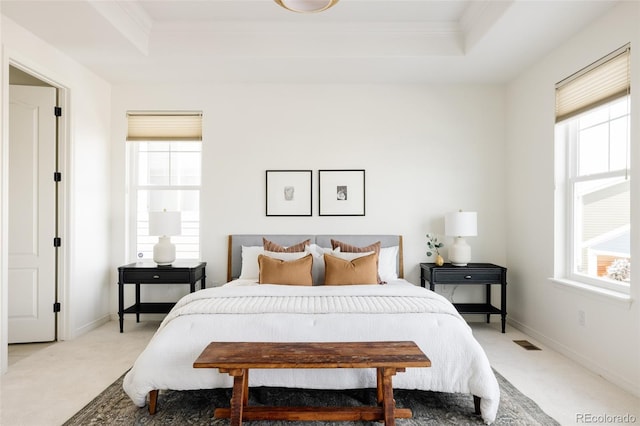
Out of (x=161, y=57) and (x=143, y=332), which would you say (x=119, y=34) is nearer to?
(x=161, y=57)

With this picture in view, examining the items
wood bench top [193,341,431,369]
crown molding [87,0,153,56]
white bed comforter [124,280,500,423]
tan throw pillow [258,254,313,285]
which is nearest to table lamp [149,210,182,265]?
tan throw pillow [258,254,313,285]

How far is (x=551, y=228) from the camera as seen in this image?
11.7 feet

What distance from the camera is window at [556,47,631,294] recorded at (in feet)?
9.34

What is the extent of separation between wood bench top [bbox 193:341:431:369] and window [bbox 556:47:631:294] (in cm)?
197

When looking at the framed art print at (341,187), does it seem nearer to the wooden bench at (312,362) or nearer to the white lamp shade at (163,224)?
the white lamp shade at (163,224)

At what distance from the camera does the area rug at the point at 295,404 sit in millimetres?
2221

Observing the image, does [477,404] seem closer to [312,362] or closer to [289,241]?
[312,362]

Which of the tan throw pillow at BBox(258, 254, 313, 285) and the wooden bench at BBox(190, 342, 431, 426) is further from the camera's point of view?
the tan throw pillow at BBox(258, 254, 313, 285)

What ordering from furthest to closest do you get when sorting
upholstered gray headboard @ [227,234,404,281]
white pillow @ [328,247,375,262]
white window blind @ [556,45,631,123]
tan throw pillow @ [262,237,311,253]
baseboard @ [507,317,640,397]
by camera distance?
upholstered gray headboard @ [227,234,404,281], tan throw pillow @ [262,237,311,253], white pillow @ [328,247,375,262], white window blind @ [556,45,631,123], baseboard @ [507,317,640,397]

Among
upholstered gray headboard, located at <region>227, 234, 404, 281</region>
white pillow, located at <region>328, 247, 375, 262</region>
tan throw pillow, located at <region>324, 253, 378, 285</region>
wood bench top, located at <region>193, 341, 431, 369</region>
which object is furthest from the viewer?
upholstered gray headboard, located at <region>227, 234, 404, 281</region>

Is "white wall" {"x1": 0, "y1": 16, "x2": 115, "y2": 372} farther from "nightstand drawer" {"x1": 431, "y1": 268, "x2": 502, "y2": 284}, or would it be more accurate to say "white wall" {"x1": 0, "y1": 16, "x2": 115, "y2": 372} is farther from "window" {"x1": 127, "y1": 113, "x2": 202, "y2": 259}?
"nightstand drawer" {"x1": 431, "y1": 268, "x2": 502, "y2": 284}

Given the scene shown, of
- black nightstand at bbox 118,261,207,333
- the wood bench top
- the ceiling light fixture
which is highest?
the ceiling light fixture

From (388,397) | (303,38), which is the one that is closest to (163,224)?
(303,38)
